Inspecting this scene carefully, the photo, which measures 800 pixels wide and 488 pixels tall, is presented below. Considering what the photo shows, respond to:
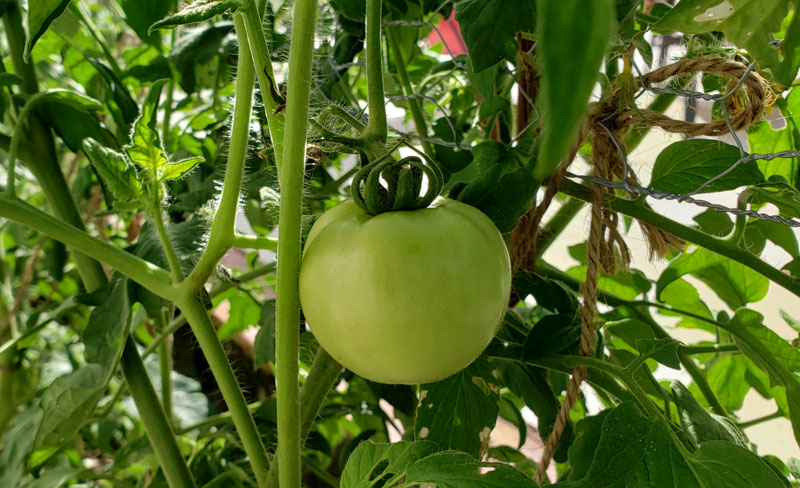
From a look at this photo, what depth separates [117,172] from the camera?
1.24 feet

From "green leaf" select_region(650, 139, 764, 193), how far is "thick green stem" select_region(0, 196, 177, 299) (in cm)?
35

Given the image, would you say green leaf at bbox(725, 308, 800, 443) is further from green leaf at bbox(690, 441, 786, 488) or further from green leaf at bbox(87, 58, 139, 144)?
green leaf at bbox(87, 58, 139, 144)

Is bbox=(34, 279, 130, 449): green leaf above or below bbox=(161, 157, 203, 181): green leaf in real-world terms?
below

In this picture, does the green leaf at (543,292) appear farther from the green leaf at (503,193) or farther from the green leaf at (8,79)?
the green leaf at (8,79)

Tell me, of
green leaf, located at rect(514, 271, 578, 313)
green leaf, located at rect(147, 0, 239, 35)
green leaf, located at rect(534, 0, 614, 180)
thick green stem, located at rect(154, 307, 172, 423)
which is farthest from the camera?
thick green stem, located at rect(154, 307, 172, 423)

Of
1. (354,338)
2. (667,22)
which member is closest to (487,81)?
(667,22)

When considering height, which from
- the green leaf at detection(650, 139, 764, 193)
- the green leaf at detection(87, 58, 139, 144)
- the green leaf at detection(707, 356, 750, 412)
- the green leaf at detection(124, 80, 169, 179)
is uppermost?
the green leaf at detection(124, 80, 169, 179)

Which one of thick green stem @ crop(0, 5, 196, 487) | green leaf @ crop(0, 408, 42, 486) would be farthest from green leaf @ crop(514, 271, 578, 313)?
green leaf @ crop(0, 408, 42, 486)

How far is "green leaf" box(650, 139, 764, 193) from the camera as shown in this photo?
1.34ft

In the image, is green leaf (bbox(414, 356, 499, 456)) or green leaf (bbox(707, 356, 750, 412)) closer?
green leaf (bbox(414, 356, 499, 456))

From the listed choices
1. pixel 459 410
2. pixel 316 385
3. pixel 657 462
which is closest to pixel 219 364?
pixel 316 385

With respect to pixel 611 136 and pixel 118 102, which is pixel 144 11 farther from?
pixel 611 136

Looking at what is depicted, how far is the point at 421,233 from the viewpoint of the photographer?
0.92 feet

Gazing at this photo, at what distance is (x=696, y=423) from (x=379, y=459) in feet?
0.73
